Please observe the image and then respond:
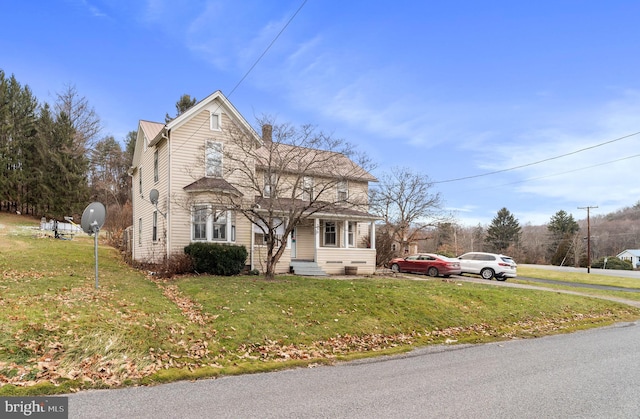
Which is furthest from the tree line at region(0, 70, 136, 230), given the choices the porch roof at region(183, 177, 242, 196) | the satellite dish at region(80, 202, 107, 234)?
the satellite dish at region(80, 202, 107, 234)

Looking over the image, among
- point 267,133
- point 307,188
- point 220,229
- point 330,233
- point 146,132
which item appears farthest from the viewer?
point 330,233

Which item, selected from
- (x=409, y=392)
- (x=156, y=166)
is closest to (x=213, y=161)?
(x=156, y=166)

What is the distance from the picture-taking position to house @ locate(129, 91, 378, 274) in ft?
49.0

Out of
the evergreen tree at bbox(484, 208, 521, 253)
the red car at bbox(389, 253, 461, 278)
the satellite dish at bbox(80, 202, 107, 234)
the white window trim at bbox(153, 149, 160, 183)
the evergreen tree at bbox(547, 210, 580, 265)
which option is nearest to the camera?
the satellite dish at bbox(80, 202, 107, 234)

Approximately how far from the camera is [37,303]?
813 centimetres

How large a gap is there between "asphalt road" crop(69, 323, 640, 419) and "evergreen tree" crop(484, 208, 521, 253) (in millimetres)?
71059

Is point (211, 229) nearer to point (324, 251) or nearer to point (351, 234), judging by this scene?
point (324, 251)

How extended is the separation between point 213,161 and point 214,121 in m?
1.89

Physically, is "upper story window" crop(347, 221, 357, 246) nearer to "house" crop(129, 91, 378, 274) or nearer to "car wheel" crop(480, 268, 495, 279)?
"house" crop(129, 91, 378, 274)

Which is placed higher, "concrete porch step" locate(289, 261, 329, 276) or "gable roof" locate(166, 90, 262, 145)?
"gable roof" locate(166, 90, 262, 145)

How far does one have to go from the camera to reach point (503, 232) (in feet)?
240

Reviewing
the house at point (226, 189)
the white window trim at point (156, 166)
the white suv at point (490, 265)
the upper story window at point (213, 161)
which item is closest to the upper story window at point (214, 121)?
Answer: the house at point (226, 189)

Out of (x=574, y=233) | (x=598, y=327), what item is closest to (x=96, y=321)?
(x=598, y=327)

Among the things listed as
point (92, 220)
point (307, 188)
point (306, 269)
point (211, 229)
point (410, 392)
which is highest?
point (307, 188)
